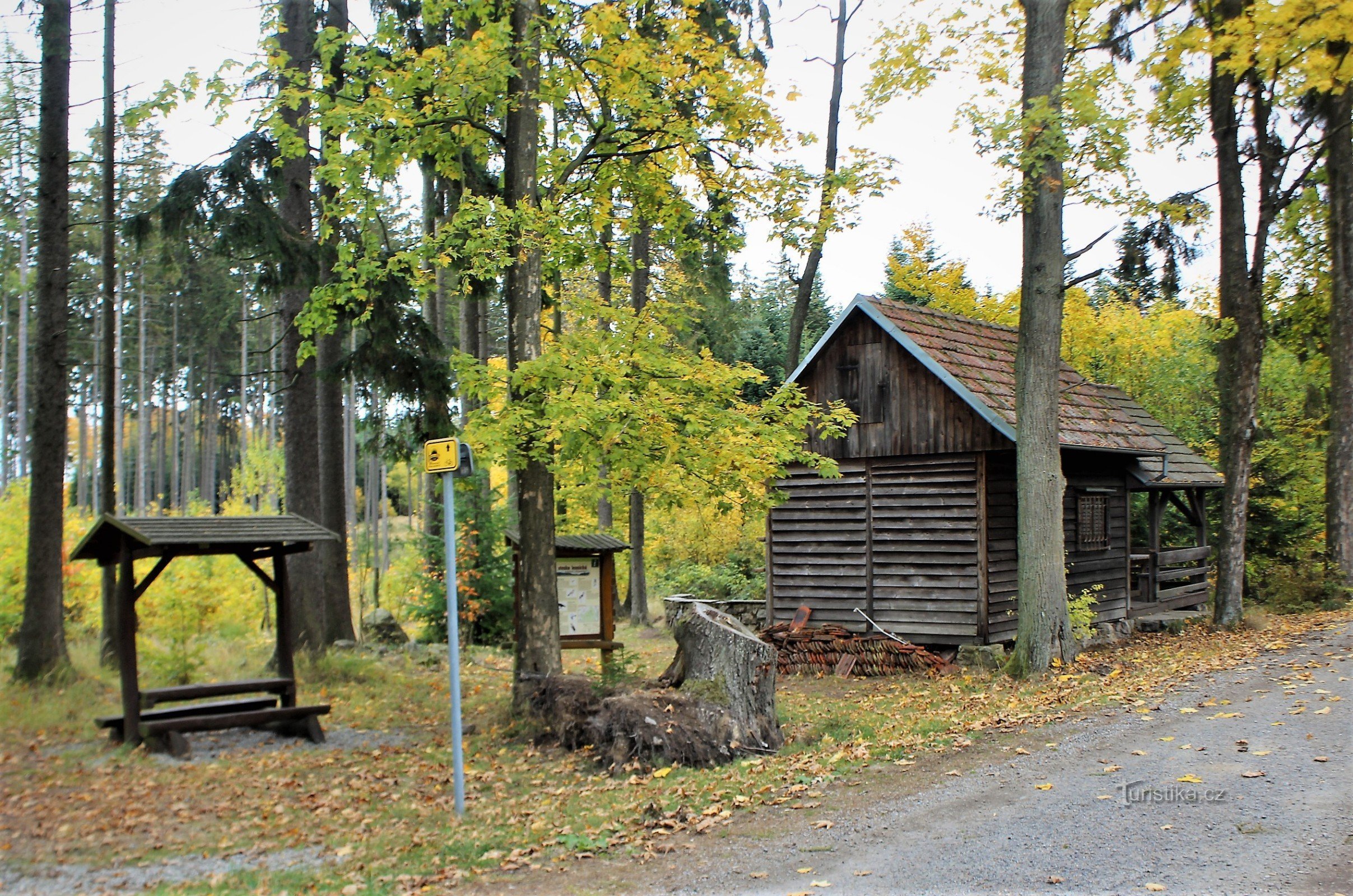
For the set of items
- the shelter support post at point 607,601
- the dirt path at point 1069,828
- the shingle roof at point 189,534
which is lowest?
the dirt path at point 1069,828

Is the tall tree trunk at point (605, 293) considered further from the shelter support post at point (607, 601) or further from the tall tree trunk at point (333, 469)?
the tall tree trunk at point (333, 469)

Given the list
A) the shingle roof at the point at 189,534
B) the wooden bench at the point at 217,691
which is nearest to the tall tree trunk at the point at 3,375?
the shingle roof at the point at 189,534

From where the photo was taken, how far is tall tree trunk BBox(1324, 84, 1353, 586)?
20.8 m

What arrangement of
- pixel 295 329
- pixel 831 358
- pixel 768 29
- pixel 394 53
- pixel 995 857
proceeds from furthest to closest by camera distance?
pixel 768 29 → pixel 831 358 → pixel 295 329 → pixel 394 53 → pixel 995 857

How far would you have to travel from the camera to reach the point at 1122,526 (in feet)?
65.5

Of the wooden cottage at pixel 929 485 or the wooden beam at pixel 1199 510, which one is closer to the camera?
the wooden cottage at pixel 929 485

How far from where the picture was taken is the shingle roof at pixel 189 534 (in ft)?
32.6

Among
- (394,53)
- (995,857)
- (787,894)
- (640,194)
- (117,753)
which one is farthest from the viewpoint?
(640,194)

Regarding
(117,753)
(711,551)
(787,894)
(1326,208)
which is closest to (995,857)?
(787,894)

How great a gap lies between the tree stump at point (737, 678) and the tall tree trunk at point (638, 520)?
476 inches

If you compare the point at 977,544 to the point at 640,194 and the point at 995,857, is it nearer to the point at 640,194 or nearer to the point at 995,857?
the point at 640,194

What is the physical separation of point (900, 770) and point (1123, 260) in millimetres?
13135

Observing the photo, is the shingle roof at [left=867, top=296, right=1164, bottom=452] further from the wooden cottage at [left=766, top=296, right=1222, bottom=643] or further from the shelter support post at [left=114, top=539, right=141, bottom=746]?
the shelter support post at [left=114, top=539, right=141, bottom=746]

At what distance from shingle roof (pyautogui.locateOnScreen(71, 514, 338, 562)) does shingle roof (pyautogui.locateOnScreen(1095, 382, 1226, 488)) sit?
14968 millimetres
